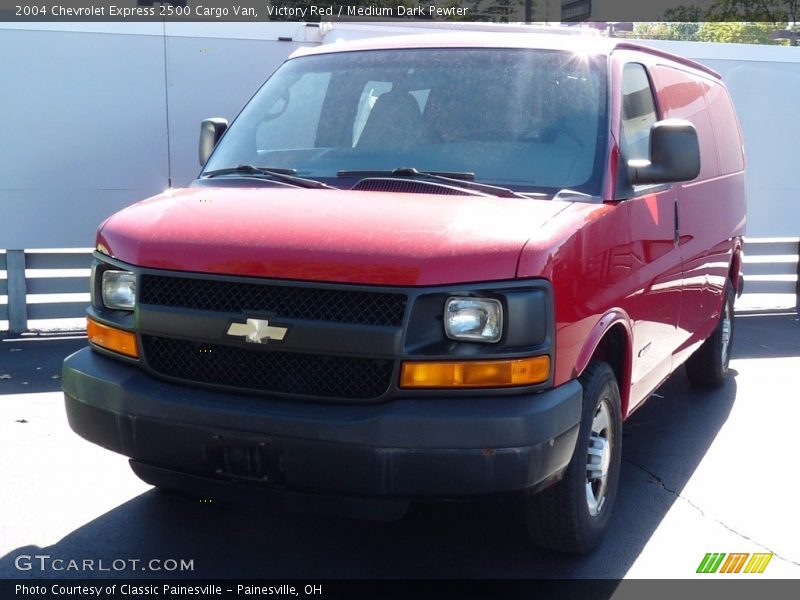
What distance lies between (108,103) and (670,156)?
21.8 ft

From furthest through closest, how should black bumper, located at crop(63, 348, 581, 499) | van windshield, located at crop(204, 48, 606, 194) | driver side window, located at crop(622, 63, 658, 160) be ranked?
driver side window, located at crop(622, 63, 658, 160), van windshield, located at crop(204, 48, 606, 194), black bumper, located at crop(63, 348, 581, 499)

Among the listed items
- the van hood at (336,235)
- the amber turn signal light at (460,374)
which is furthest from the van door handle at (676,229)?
the amber turn signal light at (460,374)

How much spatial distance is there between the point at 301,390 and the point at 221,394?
0.31m

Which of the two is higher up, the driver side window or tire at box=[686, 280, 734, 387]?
the driver side window

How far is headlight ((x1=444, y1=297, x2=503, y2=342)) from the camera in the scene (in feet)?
11.0

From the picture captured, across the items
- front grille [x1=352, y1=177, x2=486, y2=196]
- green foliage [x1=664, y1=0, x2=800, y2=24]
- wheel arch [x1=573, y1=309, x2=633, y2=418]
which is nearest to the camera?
front grille [x1=352, y1=177, x2=486, y2=196]

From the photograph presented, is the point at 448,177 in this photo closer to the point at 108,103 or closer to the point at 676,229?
the point at 676,229

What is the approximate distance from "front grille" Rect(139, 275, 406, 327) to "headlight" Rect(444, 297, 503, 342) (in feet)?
0.60

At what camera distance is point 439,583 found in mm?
3865

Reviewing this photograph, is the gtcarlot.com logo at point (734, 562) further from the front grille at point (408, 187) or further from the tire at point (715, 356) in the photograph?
the tire at point (715, 356)

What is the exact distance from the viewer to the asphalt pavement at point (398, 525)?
4016mm

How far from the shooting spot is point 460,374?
331 cm

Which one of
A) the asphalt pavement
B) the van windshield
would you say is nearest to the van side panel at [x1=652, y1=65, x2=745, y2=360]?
the asphalt pavement

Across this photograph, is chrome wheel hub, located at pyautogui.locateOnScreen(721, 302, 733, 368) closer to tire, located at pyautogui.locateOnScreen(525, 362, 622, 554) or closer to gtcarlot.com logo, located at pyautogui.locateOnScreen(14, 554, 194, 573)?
tire, located at pyautogui.locateOnScreen(525, 362, 622, 554)
